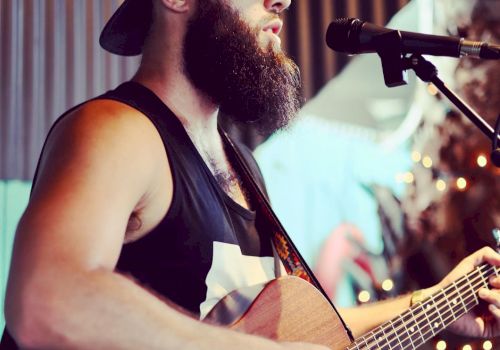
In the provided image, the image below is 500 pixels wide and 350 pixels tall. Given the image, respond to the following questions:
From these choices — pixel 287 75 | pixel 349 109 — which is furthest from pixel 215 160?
pixel 349 109

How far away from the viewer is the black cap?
1407 millimetres

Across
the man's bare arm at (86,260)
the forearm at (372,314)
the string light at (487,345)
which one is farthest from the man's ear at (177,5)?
the string light at (487,345)

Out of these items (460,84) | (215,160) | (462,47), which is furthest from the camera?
(460,84)

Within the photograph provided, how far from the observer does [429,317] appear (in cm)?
153

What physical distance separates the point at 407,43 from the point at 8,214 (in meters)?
1.15

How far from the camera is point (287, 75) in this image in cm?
145

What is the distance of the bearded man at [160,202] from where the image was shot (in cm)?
88

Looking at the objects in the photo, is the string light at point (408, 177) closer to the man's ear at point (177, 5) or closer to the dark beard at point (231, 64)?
the dark beard at point (231, 64)

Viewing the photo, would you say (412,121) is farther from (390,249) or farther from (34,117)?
(34,117)

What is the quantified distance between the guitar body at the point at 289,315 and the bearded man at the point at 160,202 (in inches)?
1.6

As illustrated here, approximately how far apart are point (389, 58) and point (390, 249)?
0.98 metres

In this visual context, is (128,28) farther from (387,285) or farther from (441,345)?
(441,345)

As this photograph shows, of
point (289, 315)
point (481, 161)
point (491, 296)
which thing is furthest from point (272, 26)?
point (481, 161)

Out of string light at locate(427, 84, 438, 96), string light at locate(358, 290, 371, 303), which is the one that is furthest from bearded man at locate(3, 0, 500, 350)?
string light at locate(427, 84, 438, 96)
